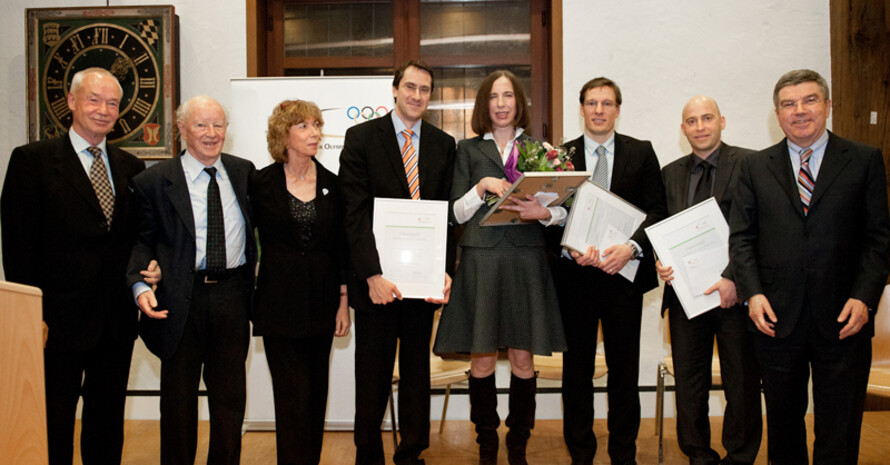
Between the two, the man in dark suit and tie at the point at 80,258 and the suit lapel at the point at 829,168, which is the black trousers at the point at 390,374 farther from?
the suit lapel at the point at 829,168

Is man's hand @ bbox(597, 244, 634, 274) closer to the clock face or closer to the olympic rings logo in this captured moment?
the olympic rings logo

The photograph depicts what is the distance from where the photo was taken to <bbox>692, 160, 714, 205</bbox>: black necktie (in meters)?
3.26

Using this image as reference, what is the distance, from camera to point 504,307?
316 centimetres

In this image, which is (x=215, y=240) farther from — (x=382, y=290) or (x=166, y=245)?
(x=382, y=290)

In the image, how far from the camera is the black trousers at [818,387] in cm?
268

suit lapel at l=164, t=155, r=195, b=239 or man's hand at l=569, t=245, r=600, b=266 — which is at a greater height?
suit lapel at l=164, t=155, r=195, b=239

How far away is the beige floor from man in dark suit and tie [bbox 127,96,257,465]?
0.97 metres

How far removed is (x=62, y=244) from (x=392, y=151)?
1490 mm

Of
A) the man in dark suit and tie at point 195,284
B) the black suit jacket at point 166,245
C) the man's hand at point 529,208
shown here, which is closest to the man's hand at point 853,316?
the man's hand at point 529,208

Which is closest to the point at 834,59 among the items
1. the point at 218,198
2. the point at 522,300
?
the point at 522,300

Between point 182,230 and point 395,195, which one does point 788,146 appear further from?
point 182,230

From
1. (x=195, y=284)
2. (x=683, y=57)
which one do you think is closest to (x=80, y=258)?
(x=195, y=284)

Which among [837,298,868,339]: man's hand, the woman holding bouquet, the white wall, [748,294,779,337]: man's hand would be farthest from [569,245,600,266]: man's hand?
the white wall

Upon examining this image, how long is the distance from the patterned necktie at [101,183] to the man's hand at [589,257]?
2.14m
